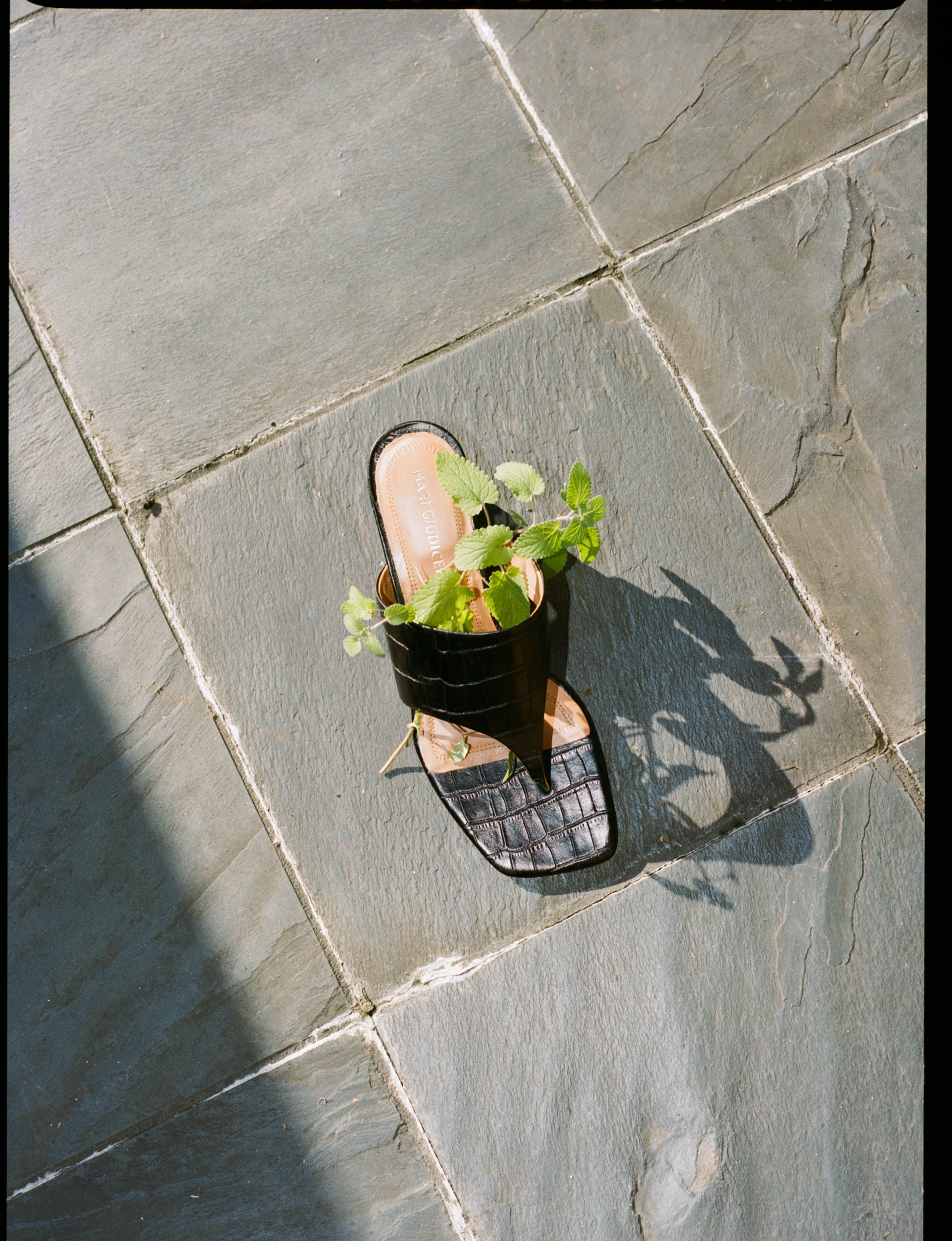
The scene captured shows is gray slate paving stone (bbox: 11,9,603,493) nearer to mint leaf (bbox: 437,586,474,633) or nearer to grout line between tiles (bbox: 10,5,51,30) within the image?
grout line between tiles (bbox: 10,5,51,30)

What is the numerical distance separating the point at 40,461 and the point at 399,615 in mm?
1222

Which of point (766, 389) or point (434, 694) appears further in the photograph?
point (766, 389)

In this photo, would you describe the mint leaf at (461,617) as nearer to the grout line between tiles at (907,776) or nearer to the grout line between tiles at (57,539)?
the grout line between tiles at (57,539)

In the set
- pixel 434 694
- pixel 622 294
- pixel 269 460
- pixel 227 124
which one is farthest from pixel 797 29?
pixel 434 694

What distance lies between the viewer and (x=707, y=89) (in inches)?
98.3

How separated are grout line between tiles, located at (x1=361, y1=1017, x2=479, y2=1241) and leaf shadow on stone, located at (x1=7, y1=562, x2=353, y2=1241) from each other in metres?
0.18

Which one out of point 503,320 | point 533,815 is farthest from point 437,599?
point 503,320

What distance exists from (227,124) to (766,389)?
1.76 m

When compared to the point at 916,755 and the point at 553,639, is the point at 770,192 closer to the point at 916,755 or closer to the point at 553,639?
the point at 553,639

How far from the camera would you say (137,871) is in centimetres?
225

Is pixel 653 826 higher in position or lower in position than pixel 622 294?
→ lower

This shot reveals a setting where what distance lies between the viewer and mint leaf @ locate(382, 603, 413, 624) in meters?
1.97

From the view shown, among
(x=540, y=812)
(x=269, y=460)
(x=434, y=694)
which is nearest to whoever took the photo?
(x=434, y=694)

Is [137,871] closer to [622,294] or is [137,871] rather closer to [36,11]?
[622,294]
